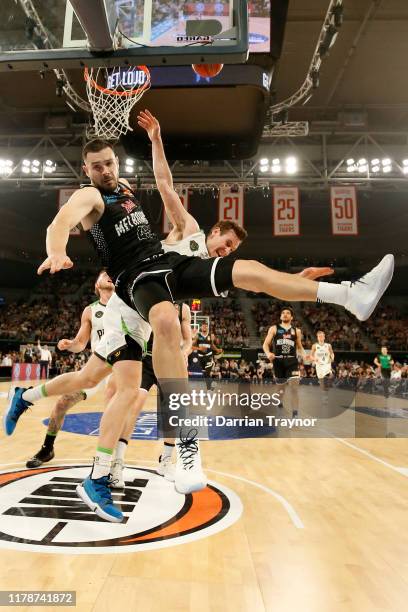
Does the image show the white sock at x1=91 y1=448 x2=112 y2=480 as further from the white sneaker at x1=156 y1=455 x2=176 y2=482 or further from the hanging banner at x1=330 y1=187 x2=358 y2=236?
the hanging banner at x1=330 y1=187 x2=358 y2=236

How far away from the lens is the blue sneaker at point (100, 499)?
260cm

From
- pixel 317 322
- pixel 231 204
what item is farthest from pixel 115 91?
pixel 317 322

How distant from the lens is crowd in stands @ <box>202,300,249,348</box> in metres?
22.3

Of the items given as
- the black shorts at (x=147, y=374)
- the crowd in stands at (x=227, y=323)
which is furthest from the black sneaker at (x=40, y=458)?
the crowd in stands at (x=227, y=323)

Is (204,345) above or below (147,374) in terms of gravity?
above

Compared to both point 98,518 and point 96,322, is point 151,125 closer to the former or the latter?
point 96,322

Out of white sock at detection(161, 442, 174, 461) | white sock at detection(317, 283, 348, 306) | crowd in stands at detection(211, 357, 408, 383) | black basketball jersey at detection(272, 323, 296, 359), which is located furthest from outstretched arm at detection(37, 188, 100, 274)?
crowd in stands at detection(211, 357, 408, 383)

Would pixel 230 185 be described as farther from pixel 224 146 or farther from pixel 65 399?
pixel 65 399

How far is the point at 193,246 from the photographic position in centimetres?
369

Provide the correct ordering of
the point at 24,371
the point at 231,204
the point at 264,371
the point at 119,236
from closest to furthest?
the point at 119,236
the point at 231,204
the point at 24,371
the point at 264,371

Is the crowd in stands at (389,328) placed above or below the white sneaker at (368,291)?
above

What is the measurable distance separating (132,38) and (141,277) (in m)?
2.47

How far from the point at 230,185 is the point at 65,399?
36.6 feet

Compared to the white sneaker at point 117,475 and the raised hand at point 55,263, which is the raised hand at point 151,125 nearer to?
the raised hand at point 55,263
